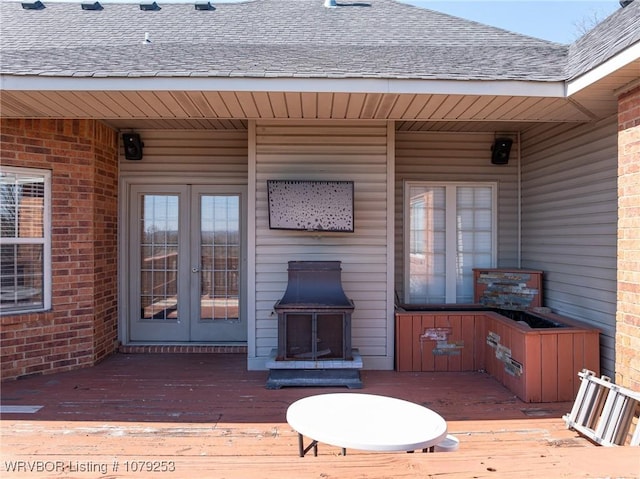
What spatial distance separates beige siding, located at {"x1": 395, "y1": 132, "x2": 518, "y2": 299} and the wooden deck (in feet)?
5.78

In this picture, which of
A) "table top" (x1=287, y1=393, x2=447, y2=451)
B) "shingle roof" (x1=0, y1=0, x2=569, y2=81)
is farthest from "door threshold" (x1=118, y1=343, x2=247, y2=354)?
"shingle roof" (x1=0, y1=0, x2=569, y2=81)

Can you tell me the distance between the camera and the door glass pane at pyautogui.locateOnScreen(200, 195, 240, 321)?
5379 millimetres

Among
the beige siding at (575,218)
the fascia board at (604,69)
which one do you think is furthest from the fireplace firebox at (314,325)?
the fascia board at (604,69)

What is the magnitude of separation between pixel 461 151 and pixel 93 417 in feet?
16.0

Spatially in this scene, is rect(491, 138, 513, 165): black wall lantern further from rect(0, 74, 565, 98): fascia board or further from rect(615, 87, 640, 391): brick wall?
rect(615, 87, 640, 391): brick wall

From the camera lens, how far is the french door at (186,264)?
536cm

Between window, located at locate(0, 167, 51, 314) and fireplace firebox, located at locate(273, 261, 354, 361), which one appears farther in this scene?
window, located at locate(0, 167, 51, 314)

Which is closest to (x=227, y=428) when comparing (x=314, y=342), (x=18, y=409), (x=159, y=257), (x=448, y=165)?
(x=314, y=342)

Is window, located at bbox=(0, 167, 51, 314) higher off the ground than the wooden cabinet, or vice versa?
window, located at bbox=(0, 167, 51, 314)

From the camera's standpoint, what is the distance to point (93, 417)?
3.37 m

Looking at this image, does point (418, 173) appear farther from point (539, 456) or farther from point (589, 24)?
point (589, 24)

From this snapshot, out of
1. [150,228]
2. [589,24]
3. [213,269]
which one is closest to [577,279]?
[213,269]

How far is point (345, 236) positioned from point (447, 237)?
1604mm

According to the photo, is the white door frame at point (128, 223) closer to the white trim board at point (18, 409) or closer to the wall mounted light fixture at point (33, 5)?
the white trim board at point (18, 409)
